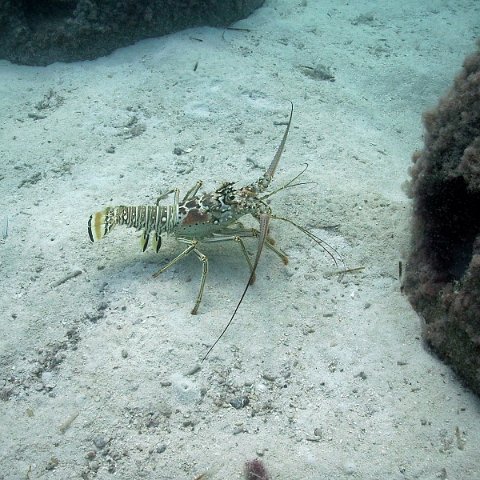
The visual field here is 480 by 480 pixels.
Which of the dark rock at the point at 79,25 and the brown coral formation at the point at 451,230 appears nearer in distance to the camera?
the brown coral formation at the point at 451,230

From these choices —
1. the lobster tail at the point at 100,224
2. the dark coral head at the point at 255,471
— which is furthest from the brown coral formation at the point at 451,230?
the lobster tail at the point at 100,224

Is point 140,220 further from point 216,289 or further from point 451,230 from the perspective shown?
point 451,230

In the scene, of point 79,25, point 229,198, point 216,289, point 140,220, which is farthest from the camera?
point 79,25

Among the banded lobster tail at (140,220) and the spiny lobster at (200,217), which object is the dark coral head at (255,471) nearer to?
the spiny lobster at (200,217)

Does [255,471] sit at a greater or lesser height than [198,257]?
lesser

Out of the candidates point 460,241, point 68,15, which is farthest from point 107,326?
point 68,15

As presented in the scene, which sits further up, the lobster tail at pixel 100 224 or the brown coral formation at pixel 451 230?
the brown coral formation at pixel 451 230

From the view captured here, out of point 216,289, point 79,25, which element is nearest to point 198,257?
point 216,289
